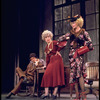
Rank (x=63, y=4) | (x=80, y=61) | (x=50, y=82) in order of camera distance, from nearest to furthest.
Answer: (x=80, y=61), (x=50, y=82), (x=63, y=4)

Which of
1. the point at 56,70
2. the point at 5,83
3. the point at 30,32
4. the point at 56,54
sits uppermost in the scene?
the point at 30,32

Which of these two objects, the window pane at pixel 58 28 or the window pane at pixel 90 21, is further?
the window pane at pixel 58 28

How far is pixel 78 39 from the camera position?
4730 mm

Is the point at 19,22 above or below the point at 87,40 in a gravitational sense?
above

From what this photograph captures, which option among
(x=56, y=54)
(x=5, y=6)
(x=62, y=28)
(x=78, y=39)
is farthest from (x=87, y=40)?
→ (x=5, y=6)

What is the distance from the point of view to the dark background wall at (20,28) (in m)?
8.29

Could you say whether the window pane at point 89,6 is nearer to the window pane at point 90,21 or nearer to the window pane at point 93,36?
the window pane at point 90,21

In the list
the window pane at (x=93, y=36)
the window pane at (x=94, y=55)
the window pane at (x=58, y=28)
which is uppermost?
the window pane at (x=58, y=28)

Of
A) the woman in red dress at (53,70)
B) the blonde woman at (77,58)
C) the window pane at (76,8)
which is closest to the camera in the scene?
the blonde woman at (77,58)

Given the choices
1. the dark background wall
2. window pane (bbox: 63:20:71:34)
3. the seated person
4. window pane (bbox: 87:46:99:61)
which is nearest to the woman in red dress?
the seated person

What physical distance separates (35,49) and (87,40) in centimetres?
385

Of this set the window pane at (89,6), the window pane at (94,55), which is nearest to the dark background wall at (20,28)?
the window pane at (89,6)

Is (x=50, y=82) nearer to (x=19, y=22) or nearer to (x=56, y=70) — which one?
(x=56, y=70)

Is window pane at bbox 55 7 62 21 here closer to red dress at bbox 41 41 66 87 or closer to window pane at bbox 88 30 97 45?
window pane at bbox 88 30 97 45
